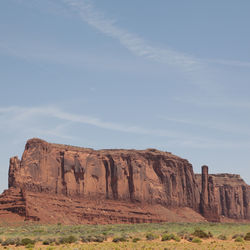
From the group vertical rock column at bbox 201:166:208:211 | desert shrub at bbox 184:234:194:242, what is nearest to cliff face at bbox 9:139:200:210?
vertical rock column at bbox 201:166:208:211

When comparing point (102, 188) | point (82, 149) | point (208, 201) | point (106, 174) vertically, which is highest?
point (82, 149)

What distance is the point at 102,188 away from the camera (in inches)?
3937

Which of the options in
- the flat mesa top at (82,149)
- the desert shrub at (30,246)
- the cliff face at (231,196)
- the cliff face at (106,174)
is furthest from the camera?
the cliff face at (231,196)

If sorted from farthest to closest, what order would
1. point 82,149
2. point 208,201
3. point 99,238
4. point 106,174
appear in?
point 208,201 < point 106,174 < point 82,149 < point 99,238

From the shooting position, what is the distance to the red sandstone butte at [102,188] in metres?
80.6

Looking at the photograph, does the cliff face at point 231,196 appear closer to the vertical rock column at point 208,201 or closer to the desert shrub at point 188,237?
the vertical rock column at point 208,201

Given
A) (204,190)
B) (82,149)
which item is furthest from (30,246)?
(204,190)

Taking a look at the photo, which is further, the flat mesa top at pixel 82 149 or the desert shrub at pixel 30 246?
the flat mesa top at pixel 82 149

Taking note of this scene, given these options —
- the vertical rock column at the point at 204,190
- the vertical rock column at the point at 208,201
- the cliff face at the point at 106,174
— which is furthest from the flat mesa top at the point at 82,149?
the vertical rock column at the point at 208,201

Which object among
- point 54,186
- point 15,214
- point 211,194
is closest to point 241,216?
point 211,194

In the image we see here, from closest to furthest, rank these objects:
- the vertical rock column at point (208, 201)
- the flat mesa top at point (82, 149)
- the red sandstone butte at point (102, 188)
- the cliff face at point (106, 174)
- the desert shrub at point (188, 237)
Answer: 1. the desert shrub at point (188, 237)
2. the red sandstone butte at point (102, 188)
3. the cliff face at point (106, 174)
4. the flat mesa top at point (82, 149)
5. the vertical rock column at point (208, 201)

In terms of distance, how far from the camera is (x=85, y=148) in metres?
101

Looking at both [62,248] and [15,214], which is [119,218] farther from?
[62,248]

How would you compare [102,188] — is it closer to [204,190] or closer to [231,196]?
[204,190]
